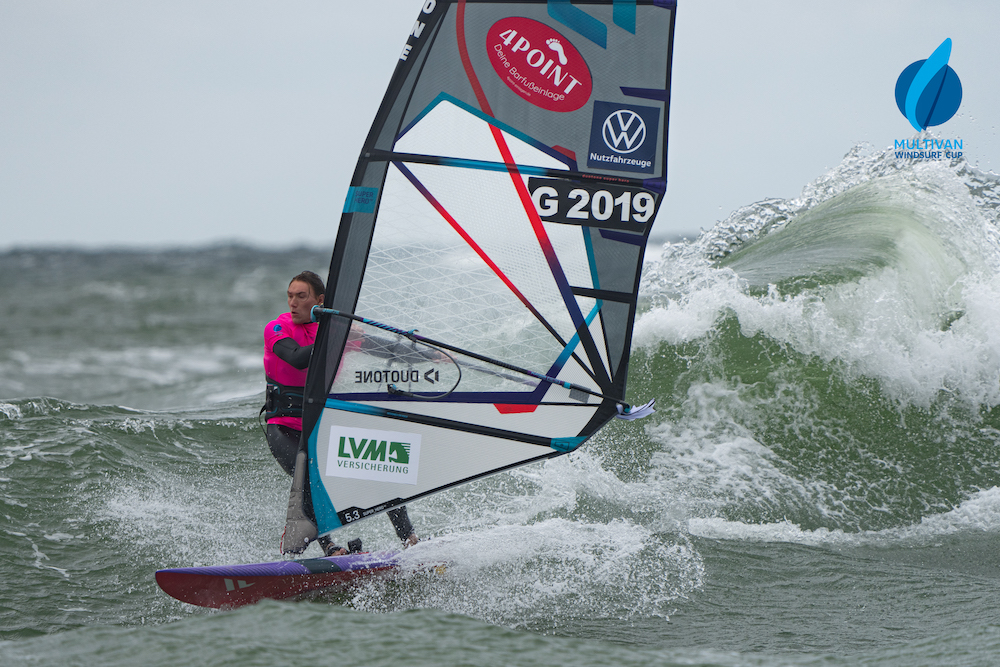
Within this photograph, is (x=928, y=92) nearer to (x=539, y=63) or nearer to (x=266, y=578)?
(x=539, y=63)

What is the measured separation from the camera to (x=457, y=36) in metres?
3.13

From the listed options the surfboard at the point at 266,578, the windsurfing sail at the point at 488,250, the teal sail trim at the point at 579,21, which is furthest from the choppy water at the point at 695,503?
the teal sail trim at the point at 579,21

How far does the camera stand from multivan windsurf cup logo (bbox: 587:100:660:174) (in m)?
3.15

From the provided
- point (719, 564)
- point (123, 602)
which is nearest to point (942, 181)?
point (719, 564)

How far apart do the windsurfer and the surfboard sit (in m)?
0.16

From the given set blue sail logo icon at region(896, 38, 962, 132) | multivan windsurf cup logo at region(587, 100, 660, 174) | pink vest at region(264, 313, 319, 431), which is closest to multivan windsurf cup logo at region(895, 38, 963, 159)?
blue sail logo icon at region(896, 38, 962, 132)

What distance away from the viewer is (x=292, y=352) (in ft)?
11.3

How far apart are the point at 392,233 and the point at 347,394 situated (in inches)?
26.3

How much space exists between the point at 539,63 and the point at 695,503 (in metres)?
2.48

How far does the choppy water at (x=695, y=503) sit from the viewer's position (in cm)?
269

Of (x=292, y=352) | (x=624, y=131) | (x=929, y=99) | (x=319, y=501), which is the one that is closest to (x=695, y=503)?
(x=319, y=501)

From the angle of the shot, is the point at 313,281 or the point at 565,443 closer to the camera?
the point at 565,443

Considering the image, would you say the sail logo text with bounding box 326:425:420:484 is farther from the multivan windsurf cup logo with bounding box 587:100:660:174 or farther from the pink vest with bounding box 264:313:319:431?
the multivan windsurf cup logo with bounding box 587:100:660:174

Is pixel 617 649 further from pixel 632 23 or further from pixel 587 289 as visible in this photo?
pixel 632 23
